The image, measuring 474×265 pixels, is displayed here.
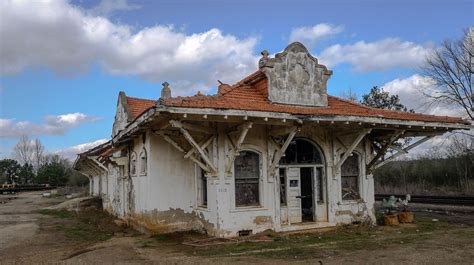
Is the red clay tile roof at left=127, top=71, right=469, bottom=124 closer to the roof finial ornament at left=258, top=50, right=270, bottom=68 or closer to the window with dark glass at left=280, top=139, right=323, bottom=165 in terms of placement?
the roof finial ornament at left=258, top=50, right=270, bottom=68

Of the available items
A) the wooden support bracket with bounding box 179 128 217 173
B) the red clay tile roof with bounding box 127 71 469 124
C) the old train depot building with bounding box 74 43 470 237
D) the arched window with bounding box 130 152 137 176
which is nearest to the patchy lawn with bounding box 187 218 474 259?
the old train depot building with bounding box 74 43 470 237

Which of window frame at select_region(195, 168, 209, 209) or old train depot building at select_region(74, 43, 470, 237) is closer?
old train depot building at select_region(74, 43, 470, 237)

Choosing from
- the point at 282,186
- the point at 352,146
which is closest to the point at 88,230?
the point at 282,186

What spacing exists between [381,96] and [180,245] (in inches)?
1181

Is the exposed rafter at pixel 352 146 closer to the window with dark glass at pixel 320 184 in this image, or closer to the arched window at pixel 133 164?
the window with dark glass at pixel 320 184

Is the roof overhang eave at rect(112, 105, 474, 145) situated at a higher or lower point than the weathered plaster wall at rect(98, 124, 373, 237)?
higher

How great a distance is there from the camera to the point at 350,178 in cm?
1409

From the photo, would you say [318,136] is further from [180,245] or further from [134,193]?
[134,193]

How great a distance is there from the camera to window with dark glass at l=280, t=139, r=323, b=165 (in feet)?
43.5

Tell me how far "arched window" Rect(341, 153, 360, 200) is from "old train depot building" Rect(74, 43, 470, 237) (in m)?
0.03

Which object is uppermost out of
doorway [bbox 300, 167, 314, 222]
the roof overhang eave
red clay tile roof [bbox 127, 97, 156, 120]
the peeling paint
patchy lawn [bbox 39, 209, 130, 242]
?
red clay tile roof [bbox 127, 97, 156, 120]

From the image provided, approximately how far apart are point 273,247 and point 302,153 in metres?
4.11

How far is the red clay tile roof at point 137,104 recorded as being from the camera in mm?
16688

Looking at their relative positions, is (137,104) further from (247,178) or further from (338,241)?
(338,241)
